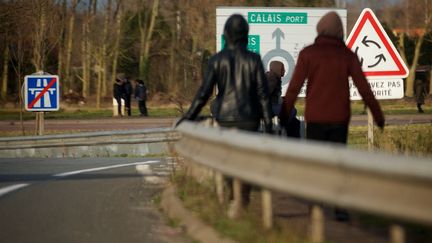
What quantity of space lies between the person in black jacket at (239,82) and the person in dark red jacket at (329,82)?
489 mm

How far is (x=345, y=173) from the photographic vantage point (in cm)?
494

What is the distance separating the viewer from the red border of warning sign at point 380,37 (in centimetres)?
1252

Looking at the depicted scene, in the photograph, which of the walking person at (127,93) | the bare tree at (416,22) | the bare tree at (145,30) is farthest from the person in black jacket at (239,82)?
the bare tree at (416,22)

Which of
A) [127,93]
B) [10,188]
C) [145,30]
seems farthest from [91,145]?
[145,30]

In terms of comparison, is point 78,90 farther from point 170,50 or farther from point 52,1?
point 52,1

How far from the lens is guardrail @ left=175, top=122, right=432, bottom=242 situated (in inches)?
176

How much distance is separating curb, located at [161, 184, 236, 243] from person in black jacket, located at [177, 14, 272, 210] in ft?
1.68

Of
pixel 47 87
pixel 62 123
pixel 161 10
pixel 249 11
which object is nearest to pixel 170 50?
pixel 161 10

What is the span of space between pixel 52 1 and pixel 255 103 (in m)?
25.8

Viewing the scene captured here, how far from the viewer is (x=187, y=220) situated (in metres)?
7.61

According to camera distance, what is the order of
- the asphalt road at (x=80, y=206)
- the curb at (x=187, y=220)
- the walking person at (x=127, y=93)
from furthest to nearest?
the walking person at (x=127, y=93) < the asphalt road at (x=80, y=206) < the curb at (x=187, y=220)

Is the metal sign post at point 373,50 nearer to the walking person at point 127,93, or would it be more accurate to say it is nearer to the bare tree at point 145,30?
the walking person at point 127,93

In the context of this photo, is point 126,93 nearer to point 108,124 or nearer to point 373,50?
point 108,124

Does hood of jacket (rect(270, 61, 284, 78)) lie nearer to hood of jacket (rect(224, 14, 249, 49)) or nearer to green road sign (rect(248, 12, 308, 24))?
hood of jacket (rect(224, 14, 249, 49))
